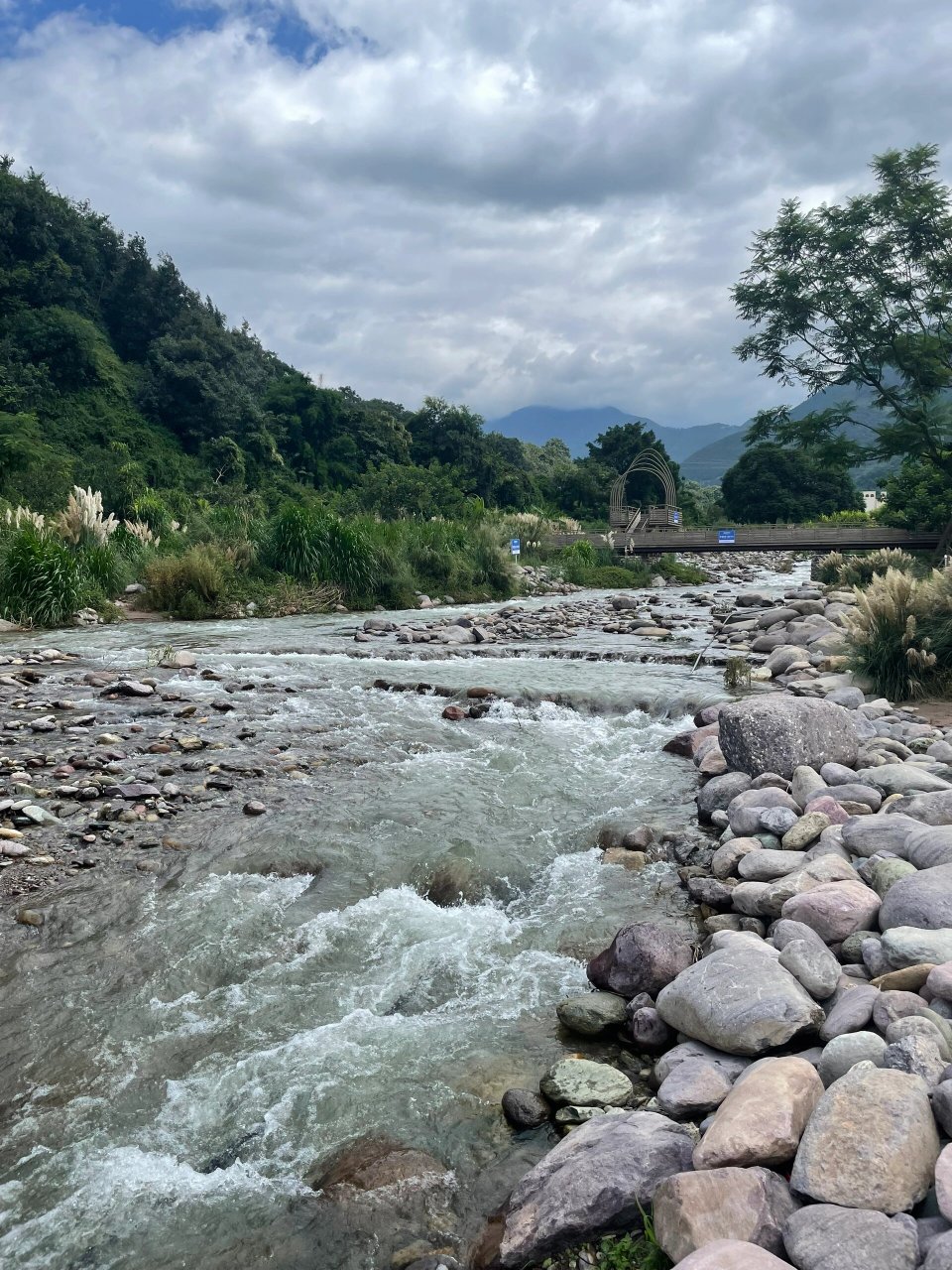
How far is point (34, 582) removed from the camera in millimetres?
12922

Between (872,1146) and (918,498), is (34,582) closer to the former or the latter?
(872,1146)

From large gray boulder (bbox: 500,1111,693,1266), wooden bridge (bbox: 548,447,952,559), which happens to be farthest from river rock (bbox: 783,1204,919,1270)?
wooden bridge (bbox: 548,447,952,559)

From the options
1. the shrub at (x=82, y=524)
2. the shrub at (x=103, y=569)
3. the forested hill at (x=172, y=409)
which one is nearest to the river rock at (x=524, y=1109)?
the shrub at (x=103, y=569)

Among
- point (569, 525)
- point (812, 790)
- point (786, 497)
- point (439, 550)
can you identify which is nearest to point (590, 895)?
point (812, 790)

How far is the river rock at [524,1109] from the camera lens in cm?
261

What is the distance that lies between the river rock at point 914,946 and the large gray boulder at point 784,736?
2.45 metres

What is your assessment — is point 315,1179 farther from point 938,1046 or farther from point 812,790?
point 812,790

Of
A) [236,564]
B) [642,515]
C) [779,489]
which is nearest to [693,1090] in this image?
[236,564]

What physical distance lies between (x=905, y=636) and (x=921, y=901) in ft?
18.8

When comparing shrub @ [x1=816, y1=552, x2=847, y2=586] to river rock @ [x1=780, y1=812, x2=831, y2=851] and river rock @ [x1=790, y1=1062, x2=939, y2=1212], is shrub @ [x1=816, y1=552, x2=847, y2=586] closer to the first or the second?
river rock @ [x1=780, y1=812, x2=831, y2=851]

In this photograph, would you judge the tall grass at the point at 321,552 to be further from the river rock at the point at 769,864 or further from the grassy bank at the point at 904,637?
the river rock at the point at 769,864

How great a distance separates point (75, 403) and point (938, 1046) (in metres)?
49.7

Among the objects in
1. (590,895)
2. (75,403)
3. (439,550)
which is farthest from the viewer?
(75,403)

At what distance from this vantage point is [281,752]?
6.33 meters
